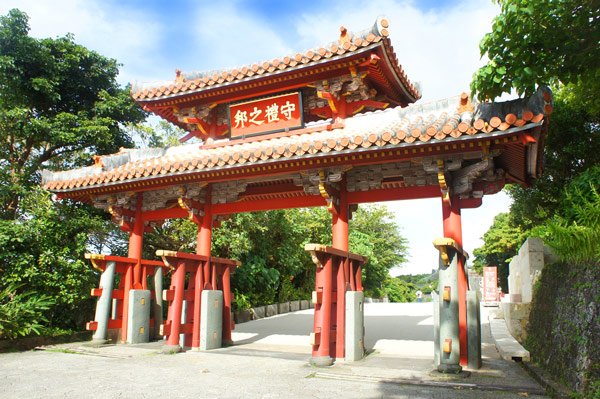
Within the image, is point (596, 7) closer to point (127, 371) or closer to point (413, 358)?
point (413, 358)

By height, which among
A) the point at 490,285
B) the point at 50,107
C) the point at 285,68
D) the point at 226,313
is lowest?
the point at 226,313

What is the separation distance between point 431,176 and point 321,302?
3066mm

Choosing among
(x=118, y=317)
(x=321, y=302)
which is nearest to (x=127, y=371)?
(x=321, y=302)

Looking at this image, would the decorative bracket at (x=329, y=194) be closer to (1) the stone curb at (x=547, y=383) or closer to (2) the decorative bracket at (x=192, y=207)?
(2) the decorative bracket at (x=192, y=207)

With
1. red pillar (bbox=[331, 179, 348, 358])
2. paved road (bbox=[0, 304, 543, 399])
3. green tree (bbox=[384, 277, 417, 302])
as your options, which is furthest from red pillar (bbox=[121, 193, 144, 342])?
green tree (bbox=[384, 277, 417, 302])

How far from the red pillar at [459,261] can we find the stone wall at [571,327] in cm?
112

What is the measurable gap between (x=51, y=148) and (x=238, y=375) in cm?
1082

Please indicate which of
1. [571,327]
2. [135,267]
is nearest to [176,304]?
[135,267]

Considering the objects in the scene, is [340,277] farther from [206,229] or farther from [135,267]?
[135,267]

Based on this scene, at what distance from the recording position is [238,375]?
6.81m

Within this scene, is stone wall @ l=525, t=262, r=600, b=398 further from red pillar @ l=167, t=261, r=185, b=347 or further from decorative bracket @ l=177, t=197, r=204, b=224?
decorative bracket @ l=177, t=197, r=204, b=224

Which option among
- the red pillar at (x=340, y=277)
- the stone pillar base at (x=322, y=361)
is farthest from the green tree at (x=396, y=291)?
the stone pillar base at (x=322, y=361)

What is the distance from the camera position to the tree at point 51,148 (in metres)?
10.6

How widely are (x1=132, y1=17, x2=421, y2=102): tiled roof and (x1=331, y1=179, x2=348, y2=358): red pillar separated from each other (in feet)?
9.86
